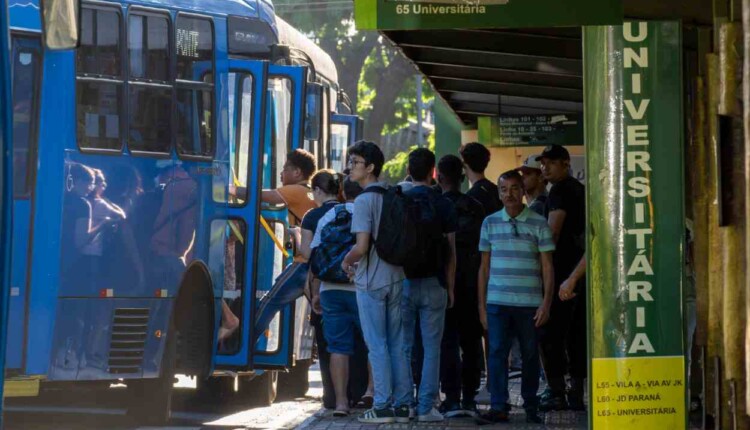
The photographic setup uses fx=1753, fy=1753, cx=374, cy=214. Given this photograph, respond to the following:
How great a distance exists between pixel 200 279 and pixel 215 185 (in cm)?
70

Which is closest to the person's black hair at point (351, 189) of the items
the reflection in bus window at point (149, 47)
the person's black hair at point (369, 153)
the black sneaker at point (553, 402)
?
the person's black hair at point (369, 153)

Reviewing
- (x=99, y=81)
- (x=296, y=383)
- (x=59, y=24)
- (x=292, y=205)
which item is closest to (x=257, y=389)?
(x=296, y=383)

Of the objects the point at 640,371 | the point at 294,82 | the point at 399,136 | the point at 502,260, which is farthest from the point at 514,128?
the point at 399,136

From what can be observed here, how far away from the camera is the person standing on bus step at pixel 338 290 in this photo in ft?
38.7

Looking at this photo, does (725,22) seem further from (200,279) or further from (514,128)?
(514,128)

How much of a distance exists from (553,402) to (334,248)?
1889 millimetres

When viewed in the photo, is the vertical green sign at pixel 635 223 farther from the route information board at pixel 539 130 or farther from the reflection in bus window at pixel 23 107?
the route information board at pixel 539 130

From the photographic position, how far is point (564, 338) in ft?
39.1

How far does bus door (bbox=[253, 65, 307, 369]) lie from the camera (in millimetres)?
13461

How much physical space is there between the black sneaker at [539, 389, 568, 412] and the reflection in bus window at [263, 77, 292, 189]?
3158 millimetres

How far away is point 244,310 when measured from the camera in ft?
43.3

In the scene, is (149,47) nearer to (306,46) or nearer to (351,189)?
(351,189)

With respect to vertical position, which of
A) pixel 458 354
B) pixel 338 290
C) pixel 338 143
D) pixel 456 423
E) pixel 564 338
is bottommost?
Result: pixel 456 423

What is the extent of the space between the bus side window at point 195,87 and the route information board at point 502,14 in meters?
4.32
